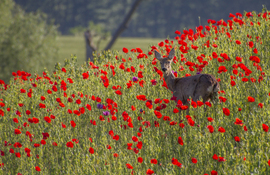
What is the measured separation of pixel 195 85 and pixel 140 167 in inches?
55.6

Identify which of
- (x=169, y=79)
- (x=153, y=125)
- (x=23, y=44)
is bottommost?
(x=153, y=125)

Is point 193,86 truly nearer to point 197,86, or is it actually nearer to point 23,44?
point 197,86

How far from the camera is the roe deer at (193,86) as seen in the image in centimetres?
422

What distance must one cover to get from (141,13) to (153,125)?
6250 cm

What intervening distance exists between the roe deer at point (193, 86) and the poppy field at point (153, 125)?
0.14 m

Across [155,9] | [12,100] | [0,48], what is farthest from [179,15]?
[12,100]

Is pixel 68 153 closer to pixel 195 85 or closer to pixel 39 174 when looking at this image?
pixel 39 174

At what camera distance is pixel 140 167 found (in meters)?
3.85

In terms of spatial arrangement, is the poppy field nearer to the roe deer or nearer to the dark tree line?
the roe deer

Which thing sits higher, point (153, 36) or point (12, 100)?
point (153, 36)

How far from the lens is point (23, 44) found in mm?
20047

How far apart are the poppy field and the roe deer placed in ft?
0.46

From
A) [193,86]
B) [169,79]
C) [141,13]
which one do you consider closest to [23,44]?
[169,79]

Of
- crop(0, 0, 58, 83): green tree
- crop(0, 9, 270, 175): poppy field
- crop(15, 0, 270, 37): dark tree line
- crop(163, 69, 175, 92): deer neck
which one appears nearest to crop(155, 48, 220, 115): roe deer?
crop(163, 69, 175, 92): deer neck
